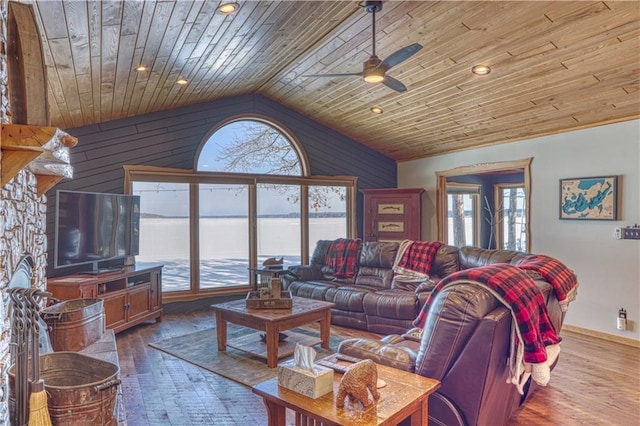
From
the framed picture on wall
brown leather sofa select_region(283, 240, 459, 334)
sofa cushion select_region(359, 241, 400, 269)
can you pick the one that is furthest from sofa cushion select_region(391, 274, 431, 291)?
the framed picture on wall

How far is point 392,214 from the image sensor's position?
23.5 feet

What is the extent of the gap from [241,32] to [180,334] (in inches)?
133

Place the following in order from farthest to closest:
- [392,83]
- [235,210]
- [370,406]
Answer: [235,210]
[392,83]
[370,406]

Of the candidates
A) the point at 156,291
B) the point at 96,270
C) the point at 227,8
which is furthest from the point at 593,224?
the point at 96,270

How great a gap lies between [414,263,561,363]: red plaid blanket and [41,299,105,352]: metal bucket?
2.35 m

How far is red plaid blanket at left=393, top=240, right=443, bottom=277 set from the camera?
16.4ft

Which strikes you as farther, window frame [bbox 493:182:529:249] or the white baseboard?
window frame [bbox 493:182:529:249]

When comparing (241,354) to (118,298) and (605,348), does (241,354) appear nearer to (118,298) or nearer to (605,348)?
(118,298)

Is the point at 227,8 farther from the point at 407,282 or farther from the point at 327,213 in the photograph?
the point at 327,213

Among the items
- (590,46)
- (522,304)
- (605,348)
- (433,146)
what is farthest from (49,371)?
(433,146)

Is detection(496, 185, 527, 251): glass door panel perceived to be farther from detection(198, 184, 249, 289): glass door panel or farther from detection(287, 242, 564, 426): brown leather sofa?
detection(287, 242, 564, 426): brown leather sofa

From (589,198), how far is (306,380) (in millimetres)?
4422

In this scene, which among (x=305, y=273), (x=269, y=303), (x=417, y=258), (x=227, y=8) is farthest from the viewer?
(x=305, y=273)

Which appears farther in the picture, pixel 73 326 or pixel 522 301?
pixel 73 326
